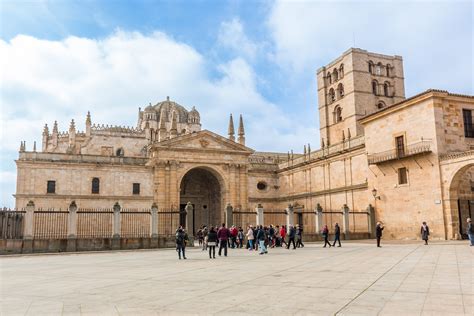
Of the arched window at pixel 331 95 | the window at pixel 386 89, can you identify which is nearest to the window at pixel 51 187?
the arched window at pixel 331 95

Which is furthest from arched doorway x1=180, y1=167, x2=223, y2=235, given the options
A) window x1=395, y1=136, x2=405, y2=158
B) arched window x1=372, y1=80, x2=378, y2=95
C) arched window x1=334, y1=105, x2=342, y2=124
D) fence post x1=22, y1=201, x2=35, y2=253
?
arched window x1=372, y1=80, x2=378, y2=95

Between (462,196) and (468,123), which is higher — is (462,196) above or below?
below

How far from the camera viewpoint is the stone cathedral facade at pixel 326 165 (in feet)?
86.2

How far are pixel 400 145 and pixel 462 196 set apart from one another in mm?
5196

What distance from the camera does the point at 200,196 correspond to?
145 ft

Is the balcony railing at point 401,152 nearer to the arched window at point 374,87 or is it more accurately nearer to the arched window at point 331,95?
the arched window at point 374,87

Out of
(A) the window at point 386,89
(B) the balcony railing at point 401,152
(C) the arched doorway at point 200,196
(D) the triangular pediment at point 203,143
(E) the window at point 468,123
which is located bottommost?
(C) the arched doorway at point 200,196

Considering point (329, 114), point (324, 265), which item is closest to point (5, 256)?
point (324, 265)

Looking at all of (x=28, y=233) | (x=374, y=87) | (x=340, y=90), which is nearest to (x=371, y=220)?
(x=28, y=233)

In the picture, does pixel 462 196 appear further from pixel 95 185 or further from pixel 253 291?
pixel 95 185

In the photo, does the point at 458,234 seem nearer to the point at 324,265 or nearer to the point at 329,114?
the point at 324,265

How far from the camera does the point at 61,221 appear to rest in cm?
3794

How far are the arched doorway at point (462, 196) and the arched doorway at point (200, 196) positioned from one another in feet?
75.3

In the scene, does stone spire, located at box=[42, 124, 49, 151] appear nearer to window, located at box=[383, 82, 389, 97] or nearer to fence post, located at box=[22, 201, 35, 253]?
fence post, located at box=[22, 201, 35, 253]
